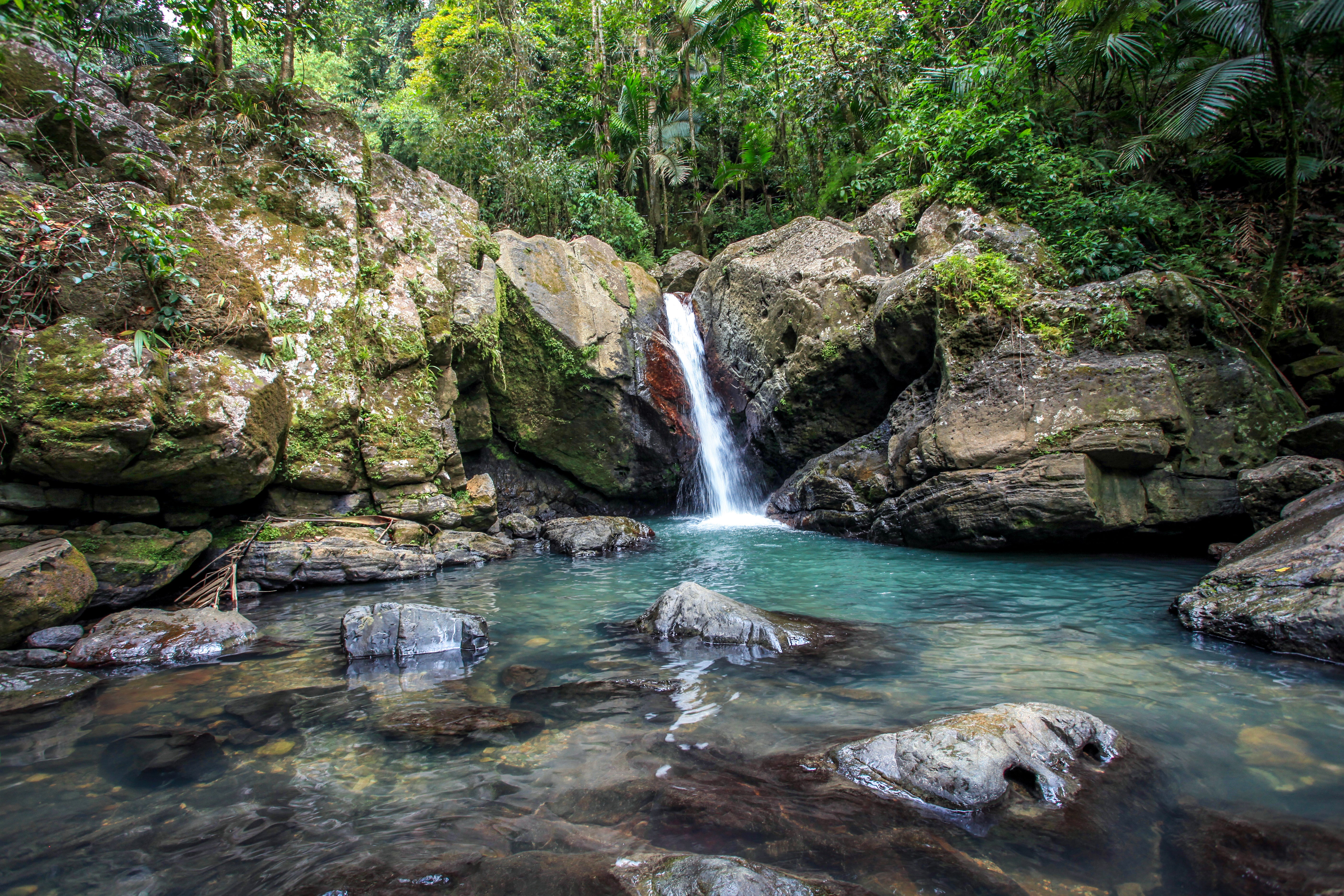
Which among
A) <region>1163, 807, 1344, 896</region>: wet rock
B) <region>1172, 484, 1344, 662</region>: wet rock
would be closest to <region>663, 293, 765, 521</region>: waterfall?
<region>1172, 484, 1344, 662</region>: wet rock

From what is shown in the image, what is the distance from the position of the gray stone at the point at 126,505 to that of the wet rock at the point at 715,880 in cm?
689

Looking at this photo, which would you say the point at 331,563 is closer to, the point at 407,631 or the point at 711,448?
the point at 407,631

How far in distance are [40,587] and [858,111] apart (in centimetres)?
1735

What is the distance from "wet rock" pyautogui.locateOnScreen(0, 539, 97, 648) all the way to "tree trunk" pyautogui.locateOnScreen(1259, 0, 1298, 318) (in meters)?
13.7

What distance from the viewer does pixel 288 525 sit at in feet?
25.2

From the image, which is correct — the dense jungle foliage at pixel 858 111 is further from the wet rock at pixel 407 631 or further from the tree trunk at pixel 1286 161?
the wet rock at pixel 407 631

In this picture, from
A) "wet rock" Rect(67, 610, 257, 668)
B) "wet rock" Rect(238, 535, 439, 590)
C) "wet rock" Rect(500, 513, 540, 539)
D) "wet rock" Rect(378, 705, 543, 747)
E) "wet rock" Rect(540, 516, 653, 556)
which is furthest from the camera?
"wet rock" Rect(500, 513, 540, 539)

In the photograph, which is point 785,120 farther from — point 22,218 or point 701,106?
point 22,218

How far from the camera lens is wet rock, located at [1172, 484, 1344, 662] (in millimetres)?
4137

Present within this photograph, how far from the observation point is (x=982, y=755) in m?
2.70

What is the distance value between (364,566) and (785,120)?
17.3 meters

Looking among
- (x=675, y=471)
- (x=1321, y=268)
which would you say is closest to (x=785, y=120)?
(x=675, y=471)

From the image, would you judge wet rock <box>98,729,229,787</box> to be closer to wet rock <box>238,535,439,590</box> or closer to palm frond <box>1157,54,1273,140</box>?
wet rock <box>238,535,439,590</box>

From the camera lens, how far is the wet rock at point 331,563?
718 cm
